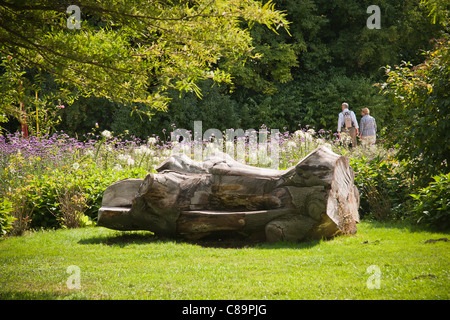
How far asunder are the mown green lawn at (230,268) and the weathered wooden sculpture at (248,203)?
0.81ft

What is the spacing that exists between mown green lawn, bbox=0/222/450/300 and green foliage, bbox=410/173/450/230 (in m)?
0.31

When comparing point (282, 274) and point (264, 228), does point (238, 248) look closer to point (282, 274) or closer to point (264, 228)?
point (264, 228)

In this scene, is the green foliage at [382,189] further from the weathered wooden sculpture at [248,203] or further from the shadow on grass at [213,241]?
the shadow on grass at [213,241]

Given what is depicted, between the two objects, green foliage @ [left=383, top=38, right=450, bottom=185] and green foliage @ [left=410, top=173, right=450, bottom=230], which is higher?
green foliage @ [left=383, top=38, right=450, bottom=185]

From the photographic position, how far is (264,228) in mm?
6426

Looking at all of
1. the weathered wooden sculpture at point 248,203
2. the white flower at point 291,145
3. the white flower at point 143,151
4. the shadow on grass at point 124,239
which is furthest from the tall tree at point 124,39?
the white flower at point 291,145

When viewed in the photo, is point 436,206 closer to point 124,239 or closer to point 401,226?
point 401,226

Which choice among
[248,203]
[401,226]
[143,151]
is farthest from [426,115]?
[143,151]

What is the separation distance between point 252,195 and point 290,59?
17434 millimetres

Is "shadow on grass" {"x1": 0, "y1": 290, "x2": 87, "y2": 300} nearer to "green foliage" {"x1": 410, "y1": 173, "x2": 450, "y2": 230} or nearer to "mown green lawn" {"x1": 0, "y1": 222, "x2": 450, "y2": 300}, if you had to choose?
"mown green lawn" {"x1": 0, "y1": 222, "x2": 450, "y2": 300}

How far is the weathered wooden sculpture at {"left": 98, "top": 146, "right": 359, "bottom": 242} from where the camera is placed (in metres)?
6.20

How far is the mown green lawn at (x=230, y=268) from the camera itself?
412cm

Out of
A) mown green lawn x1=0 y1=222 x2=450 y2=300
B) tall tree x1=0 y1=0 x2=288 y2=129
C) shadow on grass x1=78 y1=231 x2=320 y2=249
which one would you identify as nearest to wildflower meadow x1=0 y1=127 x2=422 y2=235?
mown green lawn x1=0 y1=222 x2=450 y2=300

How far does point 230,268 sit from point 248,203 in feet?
5.32
